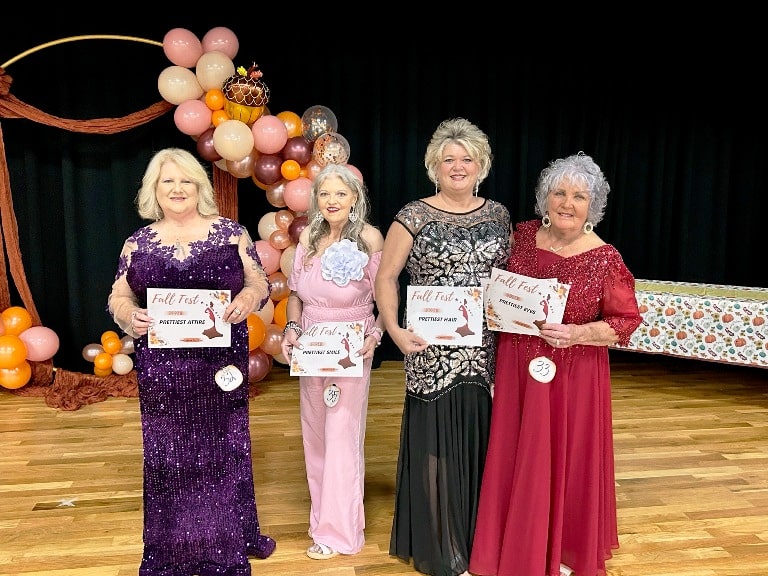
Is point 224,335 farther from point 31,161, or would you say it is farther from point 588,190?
point 31,161

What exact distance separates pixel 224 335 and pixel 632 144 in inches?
197

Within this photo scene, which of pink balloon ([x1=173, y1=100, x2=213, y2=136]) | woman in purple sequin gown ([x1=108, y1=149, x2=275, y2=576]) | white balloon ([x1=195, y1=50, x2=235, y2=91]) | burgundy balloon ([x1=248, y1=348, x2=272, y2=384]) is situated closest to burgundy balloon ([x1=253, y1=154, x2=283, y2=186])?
pink balloon ([x1=173, y1=100, x2=213, y2=136])

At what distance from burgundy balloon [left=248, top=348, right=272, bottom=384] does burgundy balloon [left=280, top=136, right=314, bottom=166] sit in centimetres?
141

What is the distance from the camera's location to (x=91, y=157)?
4.96m

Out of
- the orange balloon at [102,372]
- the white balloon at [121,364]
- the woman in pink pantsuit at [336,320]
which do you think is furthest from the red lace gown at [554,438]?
the orange balloon at [102,372]

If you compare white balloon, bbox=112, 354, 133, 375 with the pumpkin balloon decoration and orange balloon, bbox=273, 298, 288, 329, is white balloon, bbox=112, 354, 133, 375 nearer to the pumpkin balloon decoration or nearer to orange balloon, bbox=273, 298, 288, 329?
orange balloon, bbox=273, 298, 288, 329

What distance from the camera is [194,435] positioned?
2301 millimetres

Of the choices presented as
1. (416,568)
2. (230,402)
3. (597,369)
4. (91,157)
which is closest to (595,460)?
(597,369)

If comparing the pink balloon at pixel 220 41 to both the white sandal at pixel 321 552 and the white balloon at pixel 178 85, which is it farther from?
the white sandal at pixel 321 552

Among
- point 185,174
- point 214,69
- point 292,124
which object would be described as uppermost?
point 214,69

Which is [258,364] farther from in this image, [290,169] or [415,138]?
[415,138]

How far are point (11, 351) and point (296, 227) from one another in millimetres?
2104

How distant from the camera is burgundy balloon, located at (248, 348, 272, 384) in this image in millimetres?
4621

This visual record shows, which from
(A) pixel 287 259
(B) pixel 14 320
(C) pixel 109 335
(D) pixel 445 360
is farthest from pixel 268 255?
(D) pixel 445 360
